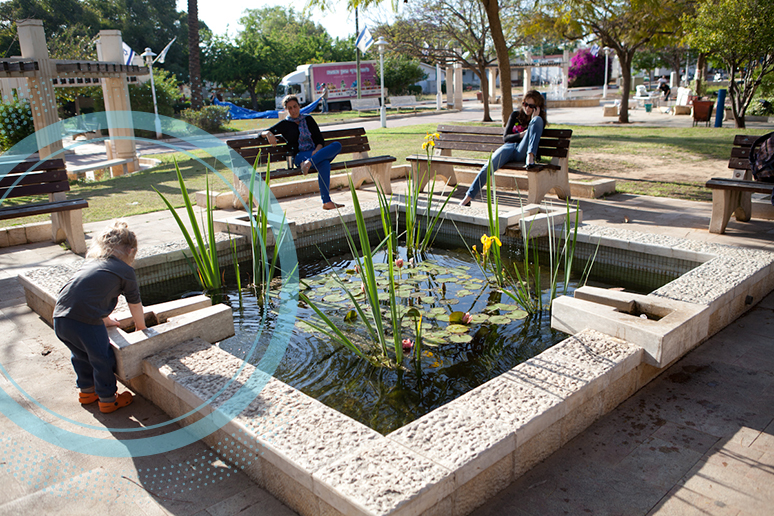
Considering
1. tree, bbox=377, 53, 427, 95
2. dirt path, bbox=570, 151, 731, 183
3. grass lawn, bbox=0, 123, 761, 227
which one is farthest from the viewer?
tree, bbox=377, 53, 427, 95

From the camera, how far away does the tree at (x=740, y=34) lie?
41.9 ft

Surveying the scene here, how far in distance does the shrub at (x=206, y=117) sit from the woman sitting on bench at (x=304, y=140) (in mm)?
14345

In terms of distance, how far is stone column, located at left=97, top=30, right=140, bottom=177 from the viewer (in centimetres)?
1245

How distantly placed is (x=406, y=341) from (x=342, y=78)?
3274cm

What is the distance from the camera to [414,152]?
440 inches

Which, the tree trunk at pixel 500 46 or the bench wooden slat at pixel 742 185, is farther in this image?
the tree trunk at pixel 500 46

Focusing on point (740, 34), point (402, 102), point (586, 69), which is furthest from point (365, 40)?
point (586, 69)

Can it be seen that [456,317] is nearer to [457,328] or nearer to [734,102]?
[457,328]

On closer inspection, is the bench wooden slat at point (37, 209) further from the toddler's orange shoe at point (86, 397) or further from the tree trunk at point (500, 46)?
the tree trunk at point (500, 46)

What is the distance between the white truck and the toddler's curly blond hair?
3169cm

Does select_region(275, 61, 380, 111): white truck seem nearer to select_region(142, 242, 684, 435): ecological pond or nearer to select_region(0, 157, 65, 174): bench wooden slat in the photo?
select_region(0, 157, 65, 174): bench wooden slat

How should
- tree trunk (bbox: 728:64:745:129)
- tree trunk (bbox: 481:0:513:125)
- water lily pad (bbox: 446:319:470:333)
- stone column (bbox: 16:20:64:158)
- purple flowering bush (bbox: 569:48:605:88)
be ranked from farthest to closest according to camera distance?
purple flowering bush (bbox: 569:48:605:88) → tree trunk (bbox: 728:64:745:129) → stone column (bbox: 16:20:64:158) → tree trunk (bbox: 481:0:513:125) → water lily pad (bbox: 446:319:470:333)

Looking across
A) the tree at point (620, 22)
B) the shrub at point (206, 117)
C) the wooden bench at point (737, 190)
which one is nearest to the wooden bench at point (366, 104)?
the shrub at point (206, 117)

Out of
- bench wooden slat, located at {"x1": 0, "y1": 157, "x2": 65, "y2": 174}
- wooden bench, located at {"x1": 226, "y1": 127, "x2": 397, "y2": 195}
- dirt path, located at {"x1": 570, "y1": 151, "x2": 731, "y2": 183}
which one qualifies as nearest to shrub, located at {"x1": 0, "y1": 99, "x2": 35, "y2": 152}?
wooden bench, located at {"x1": 226, "y1": 127, "x2": 397, "y2": 195}
